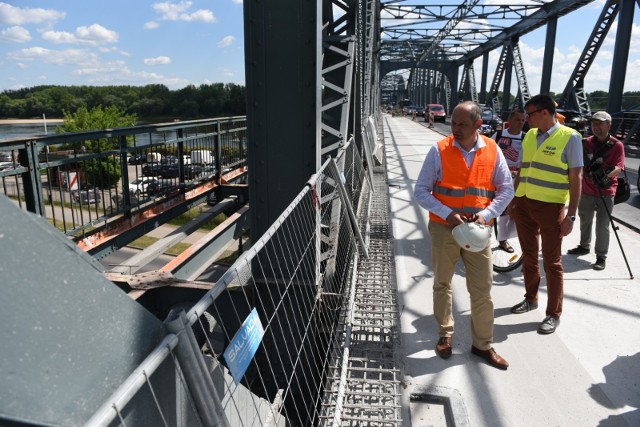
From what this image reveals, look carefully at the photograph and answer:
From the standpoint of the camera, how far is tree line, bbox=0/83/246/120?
3034 inches

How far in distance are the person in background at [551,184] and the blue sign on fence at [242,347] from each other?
3407 millimetres

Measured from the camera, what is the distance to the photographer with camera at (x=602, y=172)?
224 inches

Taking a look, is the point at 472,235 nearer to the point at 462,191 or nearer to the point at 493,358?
the point at 462,191

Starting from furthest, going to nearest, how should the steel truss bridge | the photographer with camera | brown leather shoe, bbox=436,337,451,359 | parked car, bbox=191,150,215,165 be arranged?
parked car, bbox=191,150,215,165
the photographer with camera
brown leather shoe, bbox=436,337,451,359
the steel truss bridge

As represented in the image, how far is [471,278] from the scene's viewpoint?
150 inches

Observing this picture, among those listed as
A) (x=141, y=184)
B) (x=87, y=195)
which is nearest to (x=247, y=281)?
(x=87, y=195)

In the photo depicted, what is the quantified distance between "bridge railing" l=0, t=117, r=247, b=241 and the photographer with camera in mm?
6250

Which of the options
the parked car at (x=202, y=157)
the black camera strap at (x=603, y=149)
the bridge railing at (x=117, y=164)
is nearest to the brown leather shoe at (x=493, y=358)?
the black camera strap at (x=603, y=149)

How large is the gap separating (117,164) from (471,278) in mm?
9102

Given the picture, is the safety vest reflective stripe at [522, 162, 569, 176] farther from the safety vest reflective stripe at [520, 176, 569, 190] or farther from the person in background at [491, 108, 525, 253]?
the person in background at [491, 108, 525, 253]

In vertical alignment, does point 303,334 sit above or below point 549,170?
below

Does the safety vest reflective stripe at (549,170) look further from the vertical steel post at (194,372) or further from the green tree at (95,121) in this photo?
the green tree at (95,121)

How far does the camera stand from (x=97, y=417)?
100 centimetres

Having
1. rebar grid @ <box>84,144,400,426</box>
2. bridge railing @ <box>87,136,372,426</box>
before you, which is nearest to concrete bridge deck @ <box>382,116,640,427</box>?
rebar grid @ <box>84,144,400,426</box>
